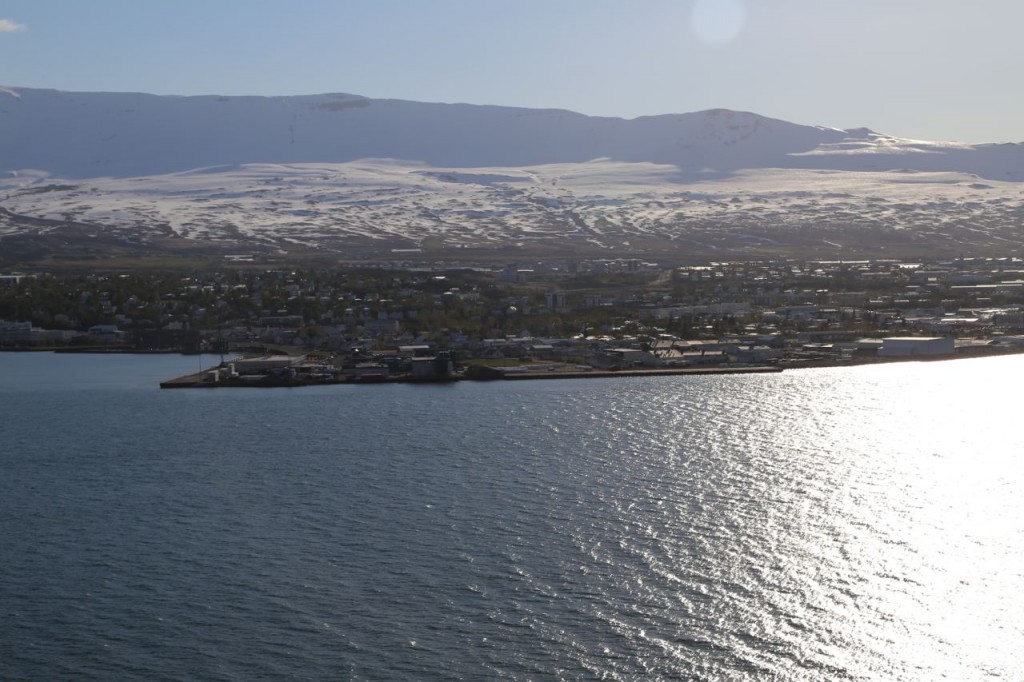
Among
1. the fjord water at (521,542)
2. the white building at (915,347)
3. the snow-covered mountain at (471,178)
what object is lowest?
the fjord water at (521,542)

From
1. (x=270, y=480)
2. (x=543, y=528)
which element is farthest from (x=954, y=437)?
(x=270, y=480)

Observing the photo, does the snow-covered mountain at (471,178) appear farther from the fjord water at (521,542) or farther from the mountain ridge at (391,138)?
the fjord water at (521,542)

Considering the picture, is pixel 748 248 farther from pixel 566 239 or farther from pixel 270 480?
pixel 270 480

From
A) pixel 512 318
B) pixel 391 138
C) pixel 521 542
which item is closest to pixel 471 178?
pixel 391 138

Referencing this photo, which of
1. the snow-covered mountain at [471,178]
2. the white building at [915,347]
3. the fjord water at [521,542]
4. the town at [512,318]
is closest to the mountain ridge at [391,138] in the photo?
the snow-covered mountain at [471,178]

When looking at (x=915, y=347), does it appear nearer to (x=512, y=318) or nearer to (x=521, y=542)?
(x=512, y=318)

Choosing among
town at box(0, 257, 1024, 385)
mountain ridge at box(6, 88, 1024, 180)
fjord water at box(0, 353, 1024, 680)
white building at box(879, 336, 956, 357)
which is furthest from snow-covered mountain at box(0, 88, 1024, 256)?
fjord water at box(0, 353, 1024, 680)
